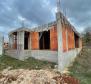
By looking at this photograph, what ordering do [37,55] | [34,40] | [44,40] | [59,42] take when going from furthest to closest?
[44,40] → [34,40] → [37,55] → [59,42]

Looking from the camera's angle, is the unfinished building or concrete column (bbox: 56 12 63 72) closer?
concrete column (bbox: 56 12 63 72)

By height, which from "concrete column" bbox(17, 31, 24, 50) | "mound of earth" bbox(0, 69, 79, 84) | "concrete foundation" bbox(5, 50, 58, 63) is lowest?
"mound of earth" bbox(0, 69, 79, 84)

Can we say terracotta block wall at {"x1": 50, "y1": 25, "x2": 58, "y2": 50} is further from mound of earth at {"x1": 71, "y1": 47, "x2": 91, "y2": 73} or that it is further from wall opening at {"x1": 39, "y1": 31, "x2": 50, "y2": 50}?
wall opening at {"x1": 39, "y1": 31, "x2": 50, "y2": 50}

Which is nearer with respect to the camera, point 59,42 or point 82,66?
point 59,42

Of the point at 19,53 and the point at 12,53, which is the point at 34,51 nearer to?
the point at 19,53

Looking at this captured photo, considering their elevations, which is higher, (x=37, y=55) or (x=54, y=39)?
(x=54, y=39)

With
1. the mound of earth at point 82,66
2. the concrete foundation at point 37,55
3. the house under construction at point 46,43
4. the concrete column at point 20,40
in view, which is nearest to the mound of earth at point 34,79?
the house under construction at point 46,43

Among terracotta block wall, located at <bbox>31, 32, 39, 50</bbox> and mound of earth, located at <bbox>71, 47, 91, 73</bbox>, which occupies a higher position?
terracotta block wall, located at <bbox>31, 32, 39, 50</bbox>

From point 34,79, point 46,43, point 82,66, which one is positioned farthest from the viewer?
point 46,43

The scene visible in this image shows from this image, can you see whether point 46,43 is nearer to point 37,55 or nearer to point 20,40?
point 37,55

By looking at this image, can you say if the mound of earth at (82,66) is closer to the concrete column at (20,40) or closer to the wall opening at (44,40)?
the wall opening at (44,40)

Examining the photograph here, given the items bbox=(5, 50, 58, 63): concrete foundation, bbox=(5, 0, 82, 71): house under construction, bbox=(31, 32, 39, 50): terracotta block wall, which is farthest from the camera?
bbox=(31, 32, 39, 50): terracotta block wall

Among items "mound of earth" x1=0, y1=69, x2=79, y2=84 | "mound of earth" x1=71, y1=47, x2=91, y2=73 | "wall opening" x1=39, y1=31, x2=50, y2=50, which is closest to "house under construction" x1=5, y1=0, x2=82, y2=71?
"wall opening" x1=39, y1=31, x2=50, y2=50

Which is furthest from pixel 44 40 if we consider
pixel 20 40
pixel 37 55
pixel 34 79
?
pixel 34 79
